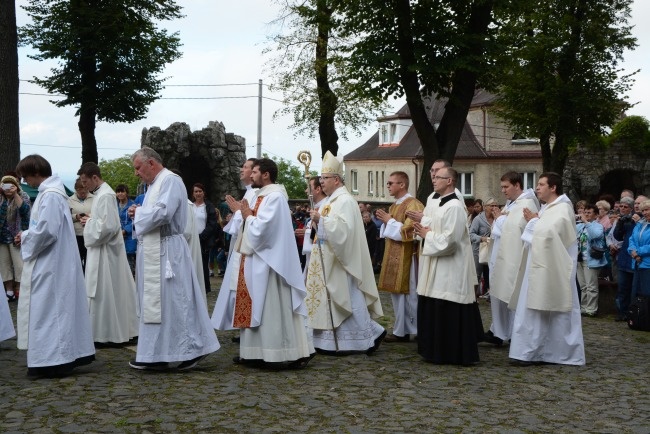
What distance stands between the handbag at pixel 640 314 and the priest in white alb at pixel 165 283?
259 inches

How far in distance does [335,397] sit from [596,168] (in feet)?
127

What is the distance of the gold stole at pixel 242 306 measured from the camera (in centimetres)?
903

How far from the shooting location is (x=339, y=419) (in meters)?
7.10

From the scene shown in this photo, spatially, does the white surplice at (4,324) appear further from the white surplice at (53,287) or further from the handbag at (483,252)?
the handbag at (483,252)

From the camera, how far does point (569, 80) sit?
35.1 m

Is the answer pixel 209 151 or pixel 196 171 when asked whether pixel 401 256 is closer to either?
pixel 209 151

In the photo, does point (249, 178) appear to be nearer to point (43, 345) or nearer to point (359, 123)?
Answer: point (43, 345)

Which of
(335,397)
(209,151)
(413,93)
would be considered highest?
(413,93)

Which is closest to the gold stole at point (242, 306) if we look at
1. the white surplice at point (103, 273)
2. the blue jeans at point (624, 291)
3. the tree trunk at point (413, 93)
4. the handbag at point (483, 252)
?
the white surplice at point (103, 273)

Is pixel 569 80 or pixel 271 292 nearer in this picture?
pixel 271 292

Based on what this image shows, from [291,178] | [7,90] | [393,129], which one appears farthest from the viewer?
[291,178]

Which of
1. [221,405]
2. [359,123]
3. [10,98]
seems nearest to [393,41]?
[10,98]

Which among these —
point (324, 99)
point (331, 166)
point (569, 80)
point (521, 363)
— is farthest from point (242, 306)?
point (569, 80)

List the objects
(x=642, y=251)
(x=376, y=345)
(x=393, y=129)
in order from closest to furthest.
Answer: (x=376, y=345), (x=642, y=251), (x=393, y=129)
